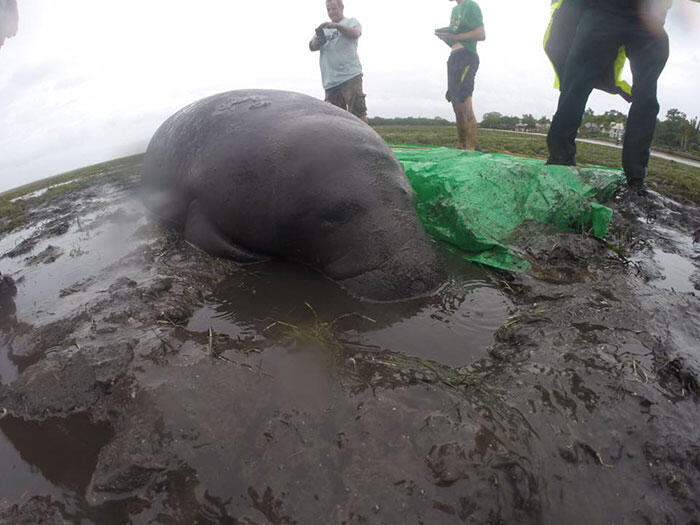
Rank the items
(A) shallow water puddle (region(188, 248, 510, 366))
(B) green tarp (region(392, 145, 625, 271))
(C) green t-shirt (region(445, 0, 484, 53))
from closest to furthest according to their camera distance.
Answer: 1. (A) shallow water puddle (region(188, 248, 510, 366))
2. (B) green tarp (region(392, 145, 625, 271))
3. (C) green t-shirt (region(445, 0, 484, 53))

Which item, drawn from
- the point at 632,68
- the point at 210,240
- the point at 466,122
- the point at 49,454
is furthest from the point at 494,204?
the point at 466,122

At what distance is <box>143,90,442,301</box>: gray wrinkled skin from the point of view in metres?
2.73

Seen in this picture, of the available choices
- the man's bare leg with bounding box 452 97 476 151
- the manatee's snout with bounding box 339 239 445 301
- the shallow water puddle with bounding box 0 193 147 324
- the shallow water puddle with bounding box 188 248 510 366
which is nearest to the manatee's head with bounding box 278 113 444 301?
the manatee's snout with bounding box 339 239 445 301

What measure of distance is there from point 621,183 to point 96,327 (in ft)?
17.5

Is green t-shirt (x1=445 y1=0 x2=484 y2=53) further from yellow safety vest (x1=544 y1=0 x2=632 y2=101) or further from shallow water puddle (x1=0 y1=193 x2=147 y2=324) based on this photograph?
shallow water puddle (x1=0 y1=193 x2=147 y2=324)

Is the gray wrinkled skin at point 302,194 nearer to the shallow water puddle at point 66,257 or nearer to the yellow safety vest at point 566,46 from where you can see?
the shallow water puddle at point 66,257

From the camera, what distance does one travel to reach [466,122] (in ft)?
24.3

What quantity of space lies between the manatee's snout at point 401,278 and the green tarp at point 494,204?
0.69 meters

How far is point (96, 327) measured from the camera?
99.3 inches

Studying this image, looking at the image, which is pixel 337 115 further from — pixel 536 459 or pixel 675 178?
pixel 675 178

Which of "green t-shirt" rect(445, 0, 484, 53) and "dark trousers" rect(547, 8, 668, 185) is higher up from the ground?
"green t-shirt" rect(445, 0, 484, 53)

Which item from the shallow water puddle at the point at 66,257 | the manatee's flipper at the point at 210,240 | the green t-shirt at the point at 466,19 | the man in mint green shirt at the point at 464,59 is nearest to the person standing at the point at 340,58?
the man in mint green shirt at the point at 464,59

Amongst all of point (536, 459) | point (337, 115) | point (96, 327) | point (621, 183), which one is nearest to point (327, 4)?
point (337, 115)

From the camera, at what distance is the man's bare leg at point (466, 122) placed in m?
7.27
